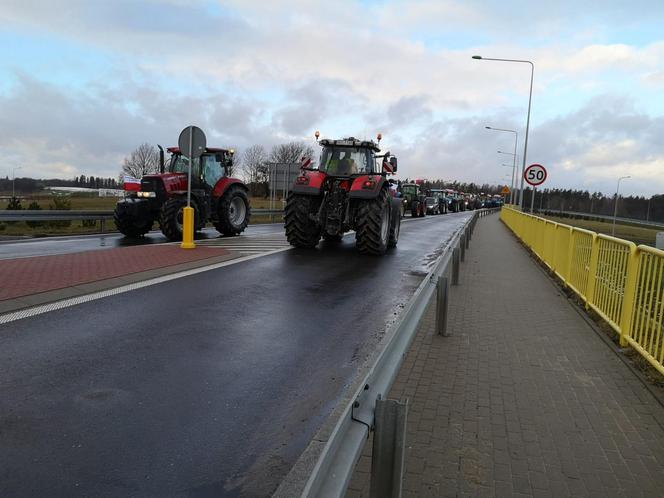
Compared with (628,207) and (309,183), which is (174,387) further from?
(628,207)

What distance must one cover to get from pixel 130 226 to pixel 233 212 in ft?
10.3

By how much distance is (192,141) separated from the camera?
11.8 metres

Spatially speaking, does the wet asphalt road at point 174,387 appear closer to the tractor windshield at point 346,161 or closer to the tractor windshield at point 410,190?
the tractor windshield at point 346,161

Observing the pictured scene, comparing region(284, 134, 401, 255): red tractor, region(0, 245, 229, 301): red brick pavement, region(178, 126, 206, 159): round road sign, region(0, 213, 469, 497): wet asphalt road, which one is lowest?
region(0, 213, 469, 497): wet asphalt road

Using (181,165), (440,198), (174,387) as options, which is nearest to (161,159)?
(181,165)

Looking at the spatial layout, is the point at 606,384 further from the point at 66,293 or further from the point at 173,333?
the point at 66,293

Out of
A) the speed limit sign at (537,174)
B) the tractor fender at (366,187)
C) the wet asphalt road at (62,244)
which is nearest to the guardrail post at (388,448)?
the tractor fender at (366,187)

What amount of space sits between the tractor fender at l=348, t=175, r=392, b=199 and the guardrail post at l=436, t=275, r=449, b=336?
5.78 m

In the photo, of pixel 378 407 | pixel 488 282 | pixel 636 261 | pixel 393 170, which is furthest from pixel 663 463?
pixel 393 170

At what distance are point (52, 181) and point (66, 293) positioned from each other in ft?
204

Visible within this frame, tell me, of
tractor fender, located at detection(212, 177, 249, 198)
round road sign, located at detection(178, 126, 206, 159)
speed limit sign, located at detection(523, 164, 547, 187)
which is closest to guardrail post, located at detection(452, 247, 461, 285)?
round road sign, located at detection(178, 126, 206, 159)

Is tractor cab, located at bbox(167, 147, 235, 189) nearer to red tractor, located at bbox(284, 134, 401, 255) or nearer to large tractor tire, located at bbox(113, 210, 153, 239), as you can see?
large tractor tire, located at bbox(113, 210, 153, 239)

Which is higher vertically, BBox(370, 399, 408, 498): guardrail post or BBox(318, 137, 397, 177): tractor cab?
BBox(318, 137, 397, 177): tractor cab

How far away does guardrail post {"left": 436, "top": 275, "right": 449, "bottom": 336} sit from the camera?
559cm
